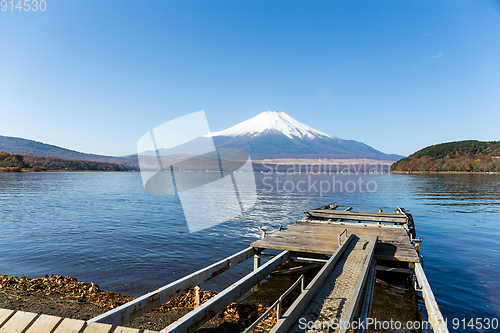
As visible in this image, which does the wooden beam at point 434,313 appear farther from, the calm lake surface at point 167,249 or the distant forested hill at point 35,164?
the distant forested hill at point 35,164

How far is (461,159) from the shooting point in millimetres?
158000

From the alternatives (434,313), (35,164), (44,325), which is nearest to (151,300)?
(44,325)

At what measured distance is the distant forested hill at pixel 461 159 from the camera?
146500 millimetres

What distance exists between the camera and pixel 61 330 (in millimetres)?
3326

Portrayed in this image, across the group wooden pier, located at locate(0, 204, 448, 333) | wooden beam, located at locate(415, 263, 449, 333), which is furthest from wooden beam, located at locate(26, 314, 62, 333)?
wooden beam, located at locate(415, 263, 449, 333)

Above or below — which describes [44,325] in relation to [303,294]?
above

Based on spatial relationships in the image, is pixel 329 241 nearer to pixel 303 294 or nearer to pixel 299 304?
pixel 303 294

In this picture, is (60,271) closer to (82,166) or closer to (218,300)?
(218,300)

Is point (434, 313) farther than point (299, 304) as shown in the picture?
Yes

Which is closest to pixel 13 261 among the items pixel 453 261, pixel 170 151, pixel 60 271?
pixel 60 271

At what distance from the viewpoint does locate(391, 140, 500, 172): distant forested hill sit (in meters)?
146

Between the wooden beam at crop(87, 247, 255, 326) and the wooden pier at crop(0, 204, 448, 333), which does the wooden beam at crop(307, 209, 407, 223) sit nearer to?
the wooden pier at crop(0, 204, 448, 333)

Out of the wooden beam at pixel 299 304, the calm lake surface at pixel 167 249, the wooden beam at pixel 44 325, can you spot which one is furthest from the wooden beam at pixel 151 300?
the wooden beam at pixel 299 304

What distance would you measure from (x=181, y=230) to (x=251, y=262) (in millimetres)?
7806
